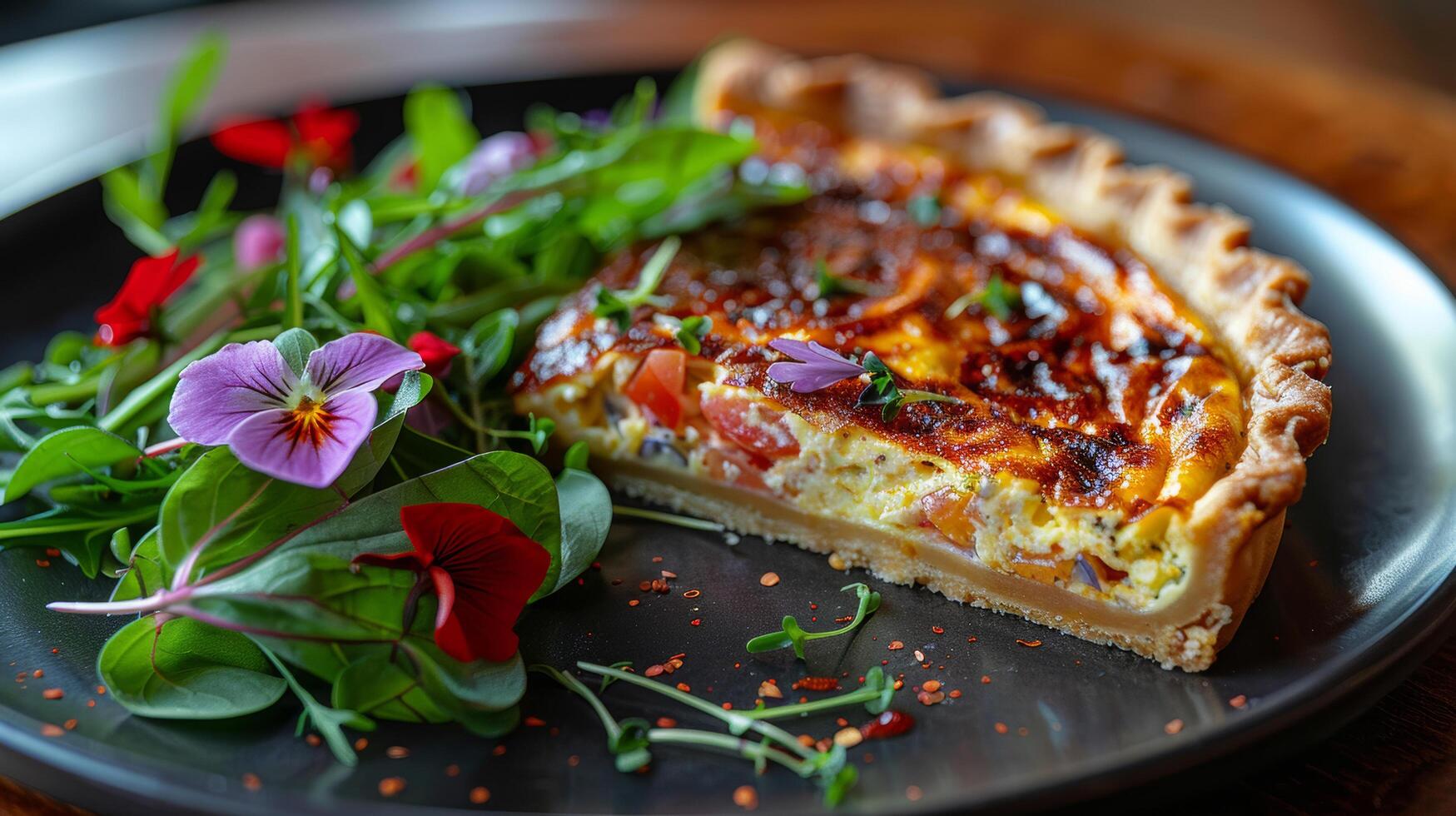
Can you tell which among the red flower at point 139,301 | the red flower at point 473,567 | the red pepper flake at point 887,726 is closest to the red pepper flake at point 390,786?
the red flower at point 473,567

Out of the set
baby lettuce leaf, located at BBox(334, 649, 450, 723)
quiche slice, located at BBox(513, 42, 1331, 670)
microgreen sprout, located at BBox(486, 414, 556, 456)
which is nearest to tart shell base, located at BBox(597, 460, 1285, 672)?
quiche slice, located at BBox(513, 42, 1331, 670)

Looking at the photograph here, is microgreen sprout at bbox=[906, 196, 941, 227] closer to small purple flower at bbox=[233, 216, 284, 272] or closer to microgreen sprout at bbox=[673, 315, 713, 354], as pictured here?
microgreen sprout at bbox=[673, 315, 713, 354]

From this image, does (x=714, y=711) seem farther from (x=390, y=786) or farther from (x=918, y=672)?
(x=390, y=786)

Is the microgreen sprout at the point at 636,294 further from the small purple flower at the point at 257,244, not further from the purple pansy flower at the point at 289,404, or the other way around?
the small purple flower at the point at 257,244

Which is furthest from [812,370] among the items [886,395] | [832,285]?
[832,285]

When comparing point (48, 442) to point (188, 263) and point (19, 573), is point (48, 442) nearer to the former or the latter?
point (19, 573)

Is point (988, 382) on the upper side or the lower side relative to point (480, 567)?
upper
